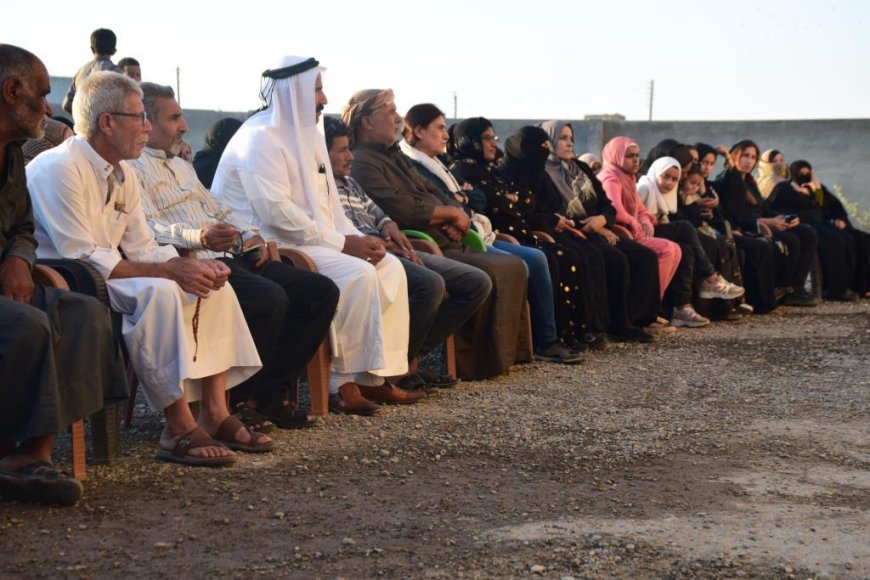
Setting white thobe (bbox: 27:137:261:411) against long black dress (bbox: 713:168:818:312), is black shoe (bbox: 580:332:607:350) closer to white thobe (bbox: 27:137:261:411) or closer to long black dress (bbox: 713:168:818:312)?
long black dress (bbox: 713:168:818:312)

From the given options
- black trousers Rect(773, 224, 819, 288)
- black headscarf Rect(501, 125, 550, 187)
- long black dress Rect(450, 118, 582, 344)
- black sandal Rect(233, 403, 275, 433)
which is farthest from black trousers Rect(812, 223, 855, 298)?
black sandal Rect(233, 403, 275, 433)

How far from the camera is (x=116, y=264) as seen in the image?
4562mm

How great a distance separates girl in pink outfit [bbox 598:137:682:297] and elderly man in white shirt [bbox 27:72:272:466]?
17.0 feet

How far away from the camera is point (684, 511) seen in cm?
396

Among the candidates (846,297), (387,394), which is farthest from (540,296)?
(846,297)

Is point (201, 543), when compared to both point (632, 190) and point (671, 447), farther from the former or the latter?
point (632, 190)

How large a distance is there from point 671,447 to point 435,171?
123 inches

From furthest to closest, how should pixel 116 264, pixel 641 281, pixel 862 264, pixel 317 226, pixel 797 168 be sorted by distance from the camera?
pixel 797 168
pixel 862 264
pixel 641 281
pixel 317 226
pixel 116 264

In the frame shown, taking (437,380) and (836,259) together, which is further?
(836,259)

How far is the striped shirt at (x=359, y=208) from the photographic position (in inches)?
260

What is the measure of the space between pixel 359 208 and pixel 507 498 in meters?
2.88

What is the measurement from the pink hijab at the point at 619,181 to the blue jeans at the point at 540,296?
2.05 meters

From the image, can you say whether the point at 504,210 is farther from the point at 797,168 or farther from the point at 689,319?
the point at 797,168

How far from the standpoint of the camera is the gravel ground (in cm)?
335
